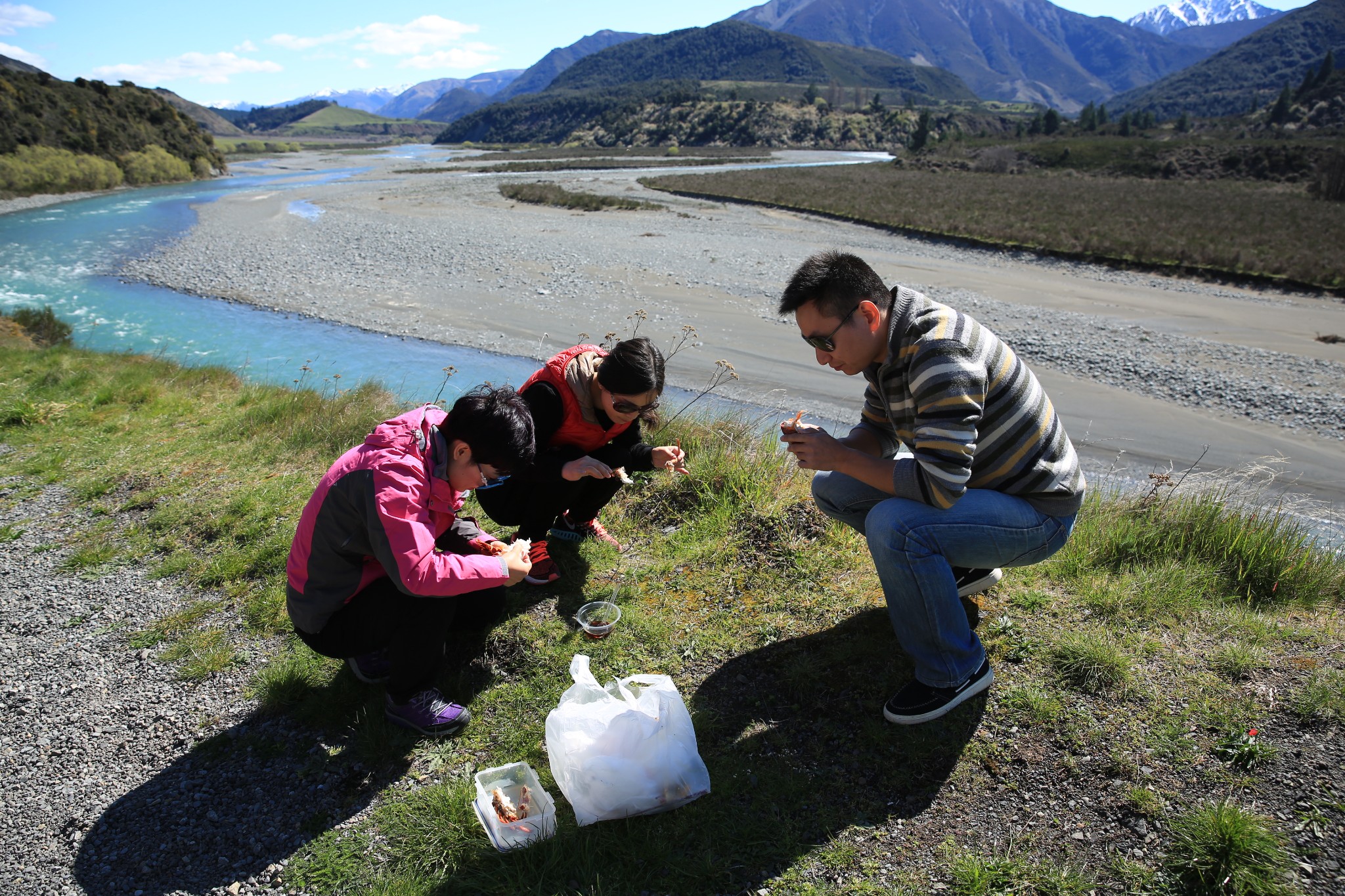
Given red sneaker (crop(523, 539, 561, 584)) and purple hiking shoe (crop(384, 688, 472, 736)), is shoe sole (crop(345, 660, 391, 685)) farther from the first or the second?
red sneaker (crop(523, 539, 561, 584))

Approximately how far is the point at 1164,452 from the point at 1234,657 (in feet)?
23.4

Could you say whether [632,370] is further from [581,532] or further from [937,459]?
[937,459]

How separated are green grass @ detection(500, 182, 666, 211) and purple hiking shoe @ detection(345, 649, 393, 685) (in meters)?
29.4

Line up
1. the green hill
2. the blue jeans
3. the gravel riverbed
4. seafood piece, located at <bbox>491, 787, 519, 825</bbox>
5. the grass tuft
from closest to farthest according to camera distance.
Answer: seafood piece, located at <bbox>491, 787, 519, 825</bbox>, the blue jeans, the grass tuft, the gravel riverbed, the green hill

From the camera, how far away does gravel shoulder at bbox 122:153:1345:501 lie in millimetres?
10133

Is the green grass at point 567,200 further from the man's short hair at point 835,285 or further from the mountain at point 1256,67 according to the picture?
the mountain at point 1256,67

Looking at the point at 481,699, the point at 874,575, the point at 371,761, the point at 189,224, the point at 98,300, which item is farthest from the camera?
the point at 189,224

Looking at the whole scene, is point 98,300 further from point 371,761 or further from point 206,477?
point 371,761

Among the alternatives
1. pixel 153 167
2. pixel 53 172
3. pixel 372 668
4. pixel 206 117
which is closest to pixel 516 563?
pixel 372 668

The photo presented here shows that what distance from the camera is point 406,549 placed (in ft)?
8.52

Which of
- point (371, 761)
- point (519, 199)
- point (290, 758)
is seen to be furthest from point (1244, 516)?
point (519, 199)

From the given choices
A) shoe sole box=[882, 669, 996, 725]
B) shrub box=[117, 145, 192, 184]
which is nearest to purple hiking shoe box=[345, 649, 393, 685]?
shoe sole box=[882, 669, 996, 725]

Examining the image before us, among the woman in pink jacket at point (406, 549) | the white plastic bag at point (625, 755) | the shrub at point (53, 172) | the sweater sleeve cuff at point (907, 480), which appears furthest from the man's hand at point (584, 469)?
the shrub at point (53, 172)

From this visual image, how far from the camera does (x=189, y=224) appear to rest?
1046 inches
